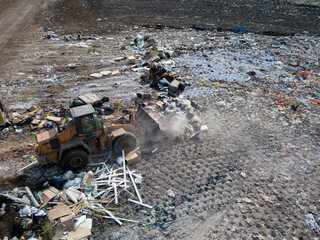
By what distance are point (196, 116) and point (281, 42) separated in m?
9.86

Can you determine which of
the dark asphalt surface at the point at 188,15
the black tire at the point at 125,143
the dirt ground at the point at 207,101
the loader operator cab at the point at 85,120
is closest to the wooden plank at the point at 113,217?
the dirt ground at the point at 207,101

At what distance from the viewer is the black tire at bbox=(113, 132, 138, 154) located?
23.7ft

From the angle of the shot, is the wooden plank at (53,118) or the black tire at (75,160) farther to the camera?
the wooden plank at (53,118)

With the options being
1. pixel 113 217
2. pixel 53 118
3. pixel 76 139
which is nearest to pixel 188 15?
pixel 53 118

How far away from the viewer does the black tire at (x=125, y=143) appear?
722 cm

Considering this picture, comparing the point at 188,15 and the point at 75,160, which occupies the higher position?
the point at 188,15

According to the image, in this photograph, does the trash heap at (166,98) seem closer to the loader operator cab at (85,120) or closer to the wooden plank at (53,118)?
the loader operator cab at (85,120)

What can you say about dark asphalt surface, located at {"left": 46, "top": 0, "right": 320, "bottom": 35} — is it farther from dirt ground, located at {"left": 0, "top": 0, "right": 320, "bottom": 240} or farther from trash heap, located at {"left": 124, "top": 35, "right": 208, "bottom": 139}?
trash heap, located at {"left": 124, "top": 35, "right": 208, "bottom": 139}

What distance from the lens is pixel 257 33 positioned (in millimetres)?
16953

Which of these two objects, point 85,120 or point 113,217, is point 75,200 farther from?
point 85,120

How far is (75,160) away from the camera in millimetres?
6852

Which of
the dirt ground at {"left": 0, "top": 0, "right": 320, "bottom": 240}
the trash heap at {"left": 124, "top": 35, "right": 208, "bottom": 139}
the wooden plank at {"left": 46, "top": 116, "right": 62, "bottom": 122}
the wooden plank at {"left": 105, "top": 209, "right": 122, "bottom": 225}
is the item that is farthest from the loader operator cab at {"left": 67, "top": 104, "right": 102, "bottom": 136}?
the wooden plank at {"left": 46, "top": 116, "right": 62, "bottom": 122}

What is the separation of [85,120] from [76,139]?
604mm

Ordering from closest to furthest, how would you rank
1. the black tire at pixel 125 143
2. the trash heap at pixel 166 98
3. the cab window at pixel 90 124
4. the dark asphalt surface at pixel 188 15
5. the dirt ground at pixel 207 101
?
1. the dirt ground at pixel 207 101
2. the cab window at pixel 90 124
3. the black tire at pixel 125 143
4. the trash heap at pixel 166 98
5. the dark asphalt surface at pixel 188 15
